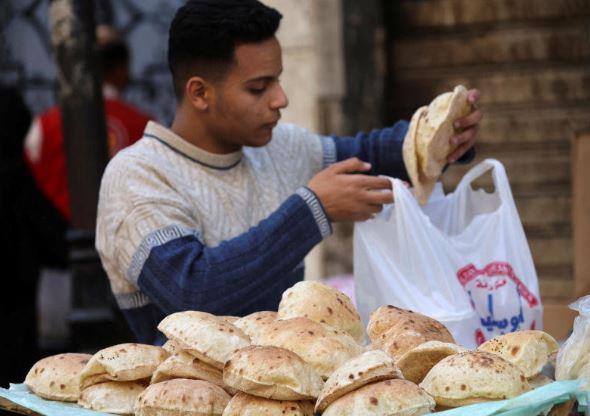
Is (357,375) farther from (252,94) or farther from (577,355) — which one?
(252,94)

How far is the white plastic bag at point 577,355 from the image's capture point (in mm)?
2365

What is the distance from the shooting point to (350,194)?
3330 mm

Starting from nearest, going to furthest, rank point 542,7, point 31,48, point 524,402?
A: point 524,402
point 542,7
point 31,48

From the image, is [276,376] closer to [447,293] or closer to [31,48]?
[447,293]

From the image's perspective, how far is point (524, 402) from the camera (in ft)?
7.27

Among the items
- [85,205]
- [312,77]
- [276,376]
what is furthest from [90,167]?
[276,376]

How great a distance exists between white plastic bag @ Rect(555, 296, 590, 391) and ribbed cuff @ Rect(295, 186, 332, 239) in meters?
1.03

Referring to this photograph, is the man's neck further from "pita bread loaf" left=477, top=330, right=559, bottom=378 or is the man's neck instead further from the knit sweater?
"pita bread loaf" left=477, top=330, right=559, bottom=378

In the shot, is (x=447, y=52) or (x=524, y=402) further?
(x=447, y=52)

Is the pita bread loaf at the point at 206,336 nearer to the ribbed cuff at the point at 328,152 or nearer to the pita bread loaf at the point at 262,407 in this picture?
the pita bread loaf at the point at 262,407

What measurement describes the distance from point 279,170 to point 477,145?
102 inches

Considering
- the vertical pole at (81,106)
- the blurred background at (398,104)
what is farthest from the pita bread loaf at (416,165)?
the vertical pole at (81,106)

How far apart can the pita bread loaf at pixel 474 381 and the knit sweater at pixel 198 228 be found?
1.02 meters

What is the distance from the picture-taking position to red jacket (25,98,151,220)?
257 inches
